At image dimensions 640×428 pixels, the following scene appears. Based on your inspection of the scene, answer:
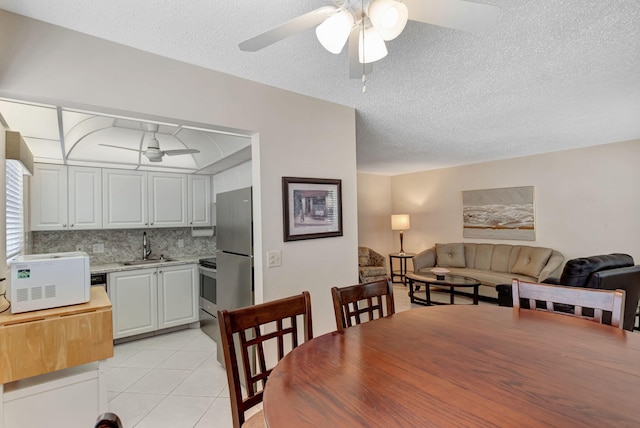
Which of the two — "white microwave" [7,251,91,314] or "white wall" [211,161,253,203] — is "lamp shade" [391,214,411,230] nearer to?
"white wall" [211,161,253,203]

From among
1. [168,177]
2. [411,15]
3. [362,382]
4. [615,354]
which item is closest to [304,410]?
[362,382]

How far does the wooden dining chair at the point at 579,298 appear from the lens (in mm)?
1423

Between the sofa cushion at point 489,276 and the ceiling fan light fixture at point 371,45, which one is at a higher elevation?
the ceiling fan light fixture at point 371,45

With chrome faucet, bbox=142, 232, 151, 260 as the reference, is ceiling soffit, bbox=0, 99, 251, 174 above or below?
above

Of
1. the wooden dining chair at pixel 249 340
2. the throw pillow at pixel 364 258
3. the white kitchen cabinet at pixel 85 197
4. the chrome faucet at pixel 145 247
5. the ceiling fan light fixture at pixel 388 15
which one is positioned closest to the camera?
the ceiling fan light fixture at pixel 388 15

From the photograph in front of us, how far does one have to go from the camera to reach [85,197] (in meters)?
3.43

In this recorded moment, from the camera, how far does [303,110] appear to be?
2.38 metres

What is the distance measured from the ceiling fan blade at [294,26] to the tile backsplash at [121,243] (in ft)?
11.7

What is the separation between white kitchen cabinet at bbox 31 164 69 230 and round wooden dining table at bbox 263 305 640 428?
349 cm

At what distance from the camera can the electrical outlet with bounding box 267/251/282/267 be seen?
217 centimetres

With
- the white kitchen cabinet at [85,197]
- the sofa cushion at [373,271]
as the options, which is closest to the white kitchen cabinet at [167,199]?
the white kitchen cabinet at [85,197]

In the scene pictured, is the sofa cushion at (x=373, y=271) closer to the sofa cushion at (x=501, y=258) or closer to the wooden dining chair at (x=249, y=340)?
the sofa cushion at (x=501, y=258)

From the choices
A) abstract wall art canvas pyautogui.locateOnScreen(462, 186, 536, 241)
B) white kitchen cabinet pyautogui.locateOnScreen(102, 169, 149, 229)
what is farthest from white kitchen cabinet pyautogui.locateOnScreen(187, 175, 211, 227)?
abstract wall art canvas pyautogui.locateOnScreen(462, 186, 536, 241)

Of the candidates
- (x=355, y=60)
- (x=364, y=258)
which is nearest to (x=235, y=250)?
(x=355, y=60)
